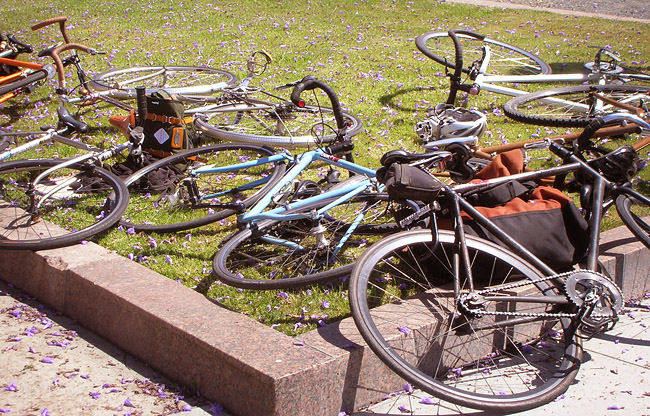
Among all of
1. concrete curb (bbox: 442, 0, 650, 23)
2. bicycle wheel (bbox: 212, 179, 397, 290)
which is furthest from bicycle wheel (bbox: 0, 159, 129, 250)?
concrete curb (bbox: 442, 0, 650, 23)

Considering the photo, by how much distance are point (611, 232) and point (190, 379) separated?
8.98ft

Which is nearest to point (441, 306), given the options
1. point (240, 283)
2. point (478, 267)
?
point (478, 267)

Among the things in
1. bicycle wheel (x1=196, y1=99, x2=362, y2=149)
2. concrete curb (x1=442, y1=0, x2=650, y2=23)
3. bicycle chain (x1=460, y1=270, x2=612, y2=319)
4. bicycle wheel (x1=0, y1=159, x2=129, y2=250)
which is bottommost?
bicycle wheel (x1=0, y1=159, x2=129, y2=250)

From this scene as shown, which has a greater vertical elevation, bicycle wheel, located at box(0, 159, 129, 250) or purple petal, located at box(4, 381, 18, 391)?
bicycle wheel, located at box(0, 159, 129, 250)

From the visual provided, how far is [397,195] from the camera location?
3.40 meters

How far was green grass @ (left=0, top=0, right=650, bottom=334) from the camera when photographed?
4305 mm

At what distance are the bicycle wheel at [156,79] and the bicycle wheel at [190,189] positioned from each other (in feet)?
6.56

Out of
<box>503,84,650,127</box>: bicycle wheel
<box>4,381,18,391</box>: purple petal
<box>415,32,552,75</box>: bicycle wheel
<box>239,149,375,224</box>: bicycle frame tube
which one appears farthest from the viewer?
<box>415,32,552,75</box>: bicycle wheel

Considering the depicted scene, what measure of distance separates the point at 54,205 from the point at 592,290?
3638 millimetres

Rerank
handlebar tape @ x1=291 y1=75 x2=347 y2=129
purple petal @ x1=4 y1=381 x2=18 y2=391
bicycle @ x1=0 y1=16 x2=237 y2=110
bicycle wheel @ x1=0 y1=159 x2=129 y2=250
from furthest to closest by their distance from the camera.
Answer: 1. bicycle @ x1=0 y1=16 x2=237 y2=110
2. bicycle wheel @ x1=0 y1=159 x2=129 y2=250
3. handlebar tape @ x1=291 y1=75 x2=347 y2=129
4. purple petal @ x1=4 y1=381 x2=18 y2=391

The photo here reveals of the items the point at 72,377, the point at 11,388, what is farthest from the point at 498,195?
the point at 11,388

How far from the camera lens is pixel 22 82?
24.1 feet

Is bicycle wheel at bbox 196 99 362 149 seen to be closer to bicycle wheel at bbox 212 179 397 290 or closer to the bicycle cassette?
bicycle wheel at bbox 212 179 397 290

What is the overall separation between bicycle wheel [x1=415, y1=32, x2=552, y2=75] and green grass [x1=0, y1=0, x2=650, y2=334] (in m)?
0.36
